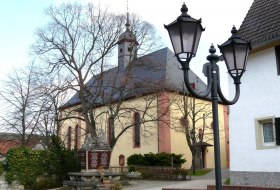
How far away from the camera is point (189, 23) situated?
560 centimetres

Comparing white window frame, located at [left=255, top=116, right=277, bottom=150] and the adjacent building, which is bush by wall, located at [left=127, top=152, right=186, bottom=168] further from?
white window frame, located at [left=255, top=116, right=277, bottom=150]

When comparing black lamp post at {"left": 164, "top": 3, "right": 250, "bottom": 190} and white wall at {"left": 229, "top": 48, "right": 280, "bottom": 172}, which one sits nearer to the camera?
black lamp post at {"left": 164, "top": 3, "right": 250, "bottom": 190}

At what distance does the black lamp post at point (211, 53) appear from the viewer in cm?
558

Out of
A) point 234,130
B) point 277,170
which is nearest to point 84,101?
point 234,130

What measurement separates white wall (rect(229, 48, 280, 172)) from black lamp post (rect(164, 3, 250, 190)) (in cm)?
919

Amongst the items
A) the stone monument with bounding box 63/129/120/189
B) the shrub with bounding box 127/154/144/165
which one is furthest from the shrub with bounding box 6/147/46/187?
the shrub with bounding box 127/154/144/165

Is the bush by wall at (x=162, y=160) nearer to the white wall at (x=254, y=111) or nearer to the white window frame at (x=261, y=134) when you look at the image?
the white wall at (x=254, y=111)

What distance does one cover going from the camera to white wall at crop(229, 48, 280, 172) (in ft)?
48.5

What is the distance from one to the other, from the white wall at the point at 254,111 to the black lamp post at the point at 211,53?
9.19 metres

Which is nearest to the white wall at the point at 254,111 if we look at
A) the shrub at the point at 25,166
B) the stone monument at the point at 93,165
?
the stone monument at the point at 93,165

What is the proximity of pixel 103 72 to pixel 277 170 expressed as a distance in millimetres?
18520

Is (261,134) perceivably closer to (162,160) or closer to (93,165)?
(93,165)

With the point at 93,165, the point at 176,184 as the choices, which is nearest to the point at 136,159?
the point at 93,165

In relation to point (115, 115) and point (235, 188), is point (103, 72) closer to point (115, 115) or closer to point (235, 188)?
point (115, 115)
